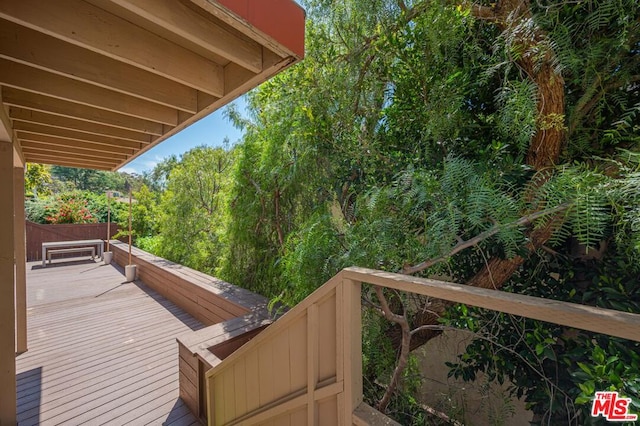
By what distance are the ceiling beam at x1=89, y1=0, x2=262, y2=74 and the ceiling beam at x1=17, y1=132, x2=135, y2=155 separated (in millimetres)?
2494

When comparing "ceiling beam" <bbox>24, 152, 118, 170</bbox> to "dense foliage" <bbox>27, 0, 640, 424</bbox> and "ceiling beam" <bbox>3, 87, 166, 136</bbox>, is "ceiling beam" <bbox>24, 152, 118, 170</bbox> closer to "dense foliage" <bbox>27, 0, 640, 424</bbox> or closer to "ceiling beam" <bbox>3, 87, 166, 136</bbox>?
"ceiling beam" <bbox>3, 87, 166, 136</bbox>

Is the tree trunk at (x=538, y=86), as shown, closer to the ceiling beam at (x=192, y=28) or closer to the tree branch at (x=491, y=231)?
the tree branch at (x=491, y=231)

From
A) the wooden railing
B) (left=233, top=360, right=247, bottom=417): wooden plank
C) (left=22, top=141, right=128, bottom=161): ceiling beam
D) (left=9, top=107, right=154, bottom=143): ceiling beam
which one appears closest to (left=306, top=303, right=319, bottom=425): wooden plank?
the wooden railing

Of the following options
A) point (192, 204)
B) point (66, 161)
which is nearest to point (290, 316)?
→ point (66, 161)

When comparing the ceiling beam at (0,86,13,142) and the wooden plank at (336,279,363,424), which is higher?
the ceiling beam at (0,86,13,142)

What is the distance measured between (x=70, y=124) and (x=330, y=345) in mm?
3126

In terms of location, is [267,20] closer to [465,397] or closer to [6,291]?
[465,397]

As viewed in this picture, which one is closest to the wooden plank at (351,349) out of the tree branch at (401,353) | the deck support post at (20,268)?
the tree branch at (401,353)

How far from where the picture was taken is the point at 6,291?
6.53ft

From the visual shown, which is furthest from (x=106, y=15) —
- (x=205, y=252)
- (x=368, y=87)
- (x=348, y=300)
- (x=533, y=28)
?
(x=205, y=252)

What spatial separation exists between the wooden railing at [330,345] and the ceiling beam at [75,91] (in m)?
2.04

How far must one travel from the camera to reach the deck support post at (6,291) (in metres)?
1.97

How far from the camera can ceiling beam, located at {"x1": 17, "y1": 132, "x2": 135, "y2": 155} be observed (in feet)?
9.32

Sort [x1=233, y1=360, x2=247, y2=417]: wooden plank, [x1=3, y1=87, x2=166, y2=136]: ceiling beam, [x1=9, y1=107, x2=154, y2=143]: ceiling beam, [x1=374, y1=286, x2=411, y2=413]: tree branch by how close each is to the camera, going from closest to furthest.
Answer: [x1=374, y1=286, x2=411, y2=413]: tree branch
[x1=233, y1=360, x2=247, y2=417]: wooden plank
[x1=3, y1=87, x2=166, y2=136]: ceiling beam
[x1=9, y1=107, x2=154, y2=143]: ceiling beam
